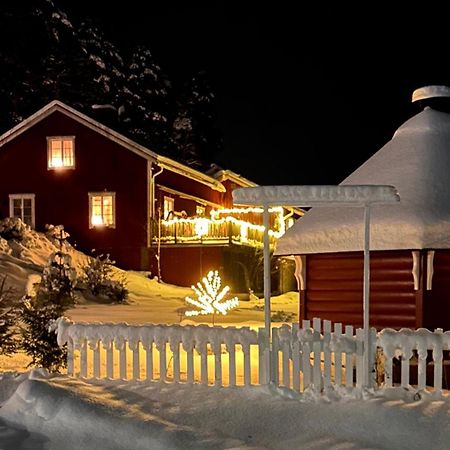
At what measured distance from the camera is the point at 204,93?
206 feet

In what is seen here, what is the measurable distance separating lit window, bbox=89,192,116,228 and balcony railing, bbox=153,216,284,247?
2.21m

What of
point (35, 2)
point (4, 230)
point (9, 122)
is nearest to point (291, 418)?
point (4, 230)

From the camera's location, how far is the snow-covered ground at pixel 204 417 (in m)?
7.76

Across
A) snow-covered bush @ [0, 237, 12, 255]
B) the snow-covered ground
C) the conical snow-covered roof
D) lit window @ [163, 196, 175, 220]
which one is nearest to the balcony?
lit window @ [163, 196, 175, 220]

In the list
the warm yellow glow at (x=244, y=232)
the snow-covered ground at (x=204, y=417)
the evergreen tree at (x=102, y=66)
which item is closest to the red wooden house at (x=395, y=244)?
the snow-covered ground at (x=204, y=417)

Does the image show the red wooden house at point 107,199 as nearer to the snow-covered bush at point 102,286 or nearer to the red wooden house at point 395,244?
the snow-covered bush at point 102,286

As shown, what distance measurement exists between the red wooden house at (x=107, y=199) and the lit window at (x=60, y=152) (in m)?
0.05

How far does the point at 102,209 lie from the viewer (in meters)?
32.4

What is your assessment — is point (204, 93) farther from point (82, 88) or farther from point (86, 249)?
point (86, 249)

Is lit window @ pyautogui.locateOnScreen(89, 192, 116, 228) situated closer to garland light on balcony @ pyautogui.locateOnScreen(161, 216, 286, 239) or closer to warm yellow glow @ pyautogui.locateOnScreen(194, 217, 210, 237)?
garland light on balcony @ pyautogui.locateOnScreen(161, 216, 286, 239)

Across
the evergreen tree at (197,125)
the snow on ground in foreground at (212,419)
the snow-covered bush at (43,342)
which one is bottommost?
the snow on ground in foreground at (212,419)

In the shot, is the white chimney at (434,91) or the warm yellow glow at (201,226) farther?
the warm yellow glow at (201,226)

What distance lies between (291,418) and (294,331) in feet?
4.39

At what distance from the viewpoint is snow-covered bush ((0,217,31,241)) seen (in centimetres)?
2739
